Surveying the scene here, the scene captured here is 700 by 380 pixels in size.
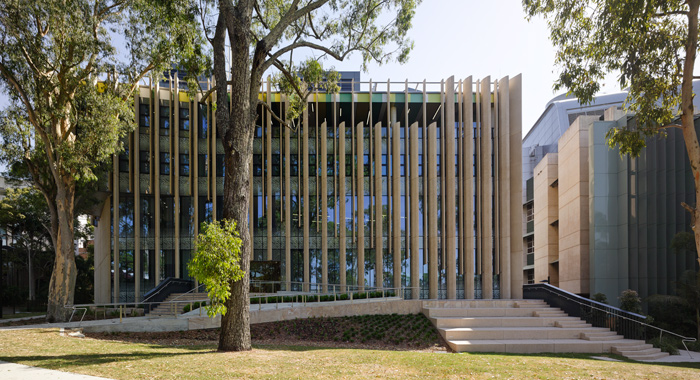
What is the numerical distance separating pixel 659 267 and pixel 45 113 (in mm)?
28633

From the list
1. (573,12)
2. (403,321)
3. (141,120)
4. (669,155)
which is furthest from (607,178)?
(141,120)

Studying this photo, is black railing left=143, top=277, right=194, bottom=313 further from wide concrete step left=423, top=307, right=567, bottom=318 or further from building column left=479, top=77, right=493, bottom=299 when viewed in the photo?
building column left=479, top=77, right=493, bottom=299

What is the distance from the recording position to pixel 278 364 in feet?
34.0

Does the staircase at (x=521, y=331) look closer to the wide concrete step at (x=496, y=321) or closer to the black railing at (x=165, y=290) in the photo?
the wide concrete step at (x=496, y=321)

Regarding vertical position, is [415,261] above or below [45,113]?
below

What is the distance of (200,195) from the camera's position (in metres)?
27.9

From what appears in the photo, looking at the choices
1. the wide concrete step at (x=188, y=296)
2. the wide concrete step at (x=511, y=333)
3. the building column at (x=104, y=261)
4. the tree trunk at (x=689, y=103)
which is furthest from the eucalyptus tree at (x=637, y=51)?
the building column at (x=104, y=261)

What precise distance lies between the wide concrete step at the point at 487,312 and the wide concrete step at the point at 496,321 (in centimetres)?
98

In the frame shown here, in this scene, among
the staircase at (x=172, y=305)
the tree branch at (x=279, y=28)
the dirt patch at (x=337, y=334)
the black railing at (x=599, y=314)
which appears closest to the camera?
the tree branch at (x=279, y=28)

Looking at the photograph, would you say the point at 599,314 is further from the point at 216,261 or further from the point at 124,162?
the point at 124,162

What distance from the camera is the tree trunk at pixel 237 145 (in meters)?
12.2

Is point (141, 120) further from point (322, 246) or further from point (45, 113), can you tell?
point (322, 246)

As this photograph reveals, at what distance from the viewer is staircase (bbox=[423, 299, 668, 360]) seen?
1667cm

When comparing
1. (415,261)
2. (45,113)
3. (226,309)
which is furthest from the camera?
(415,261)
